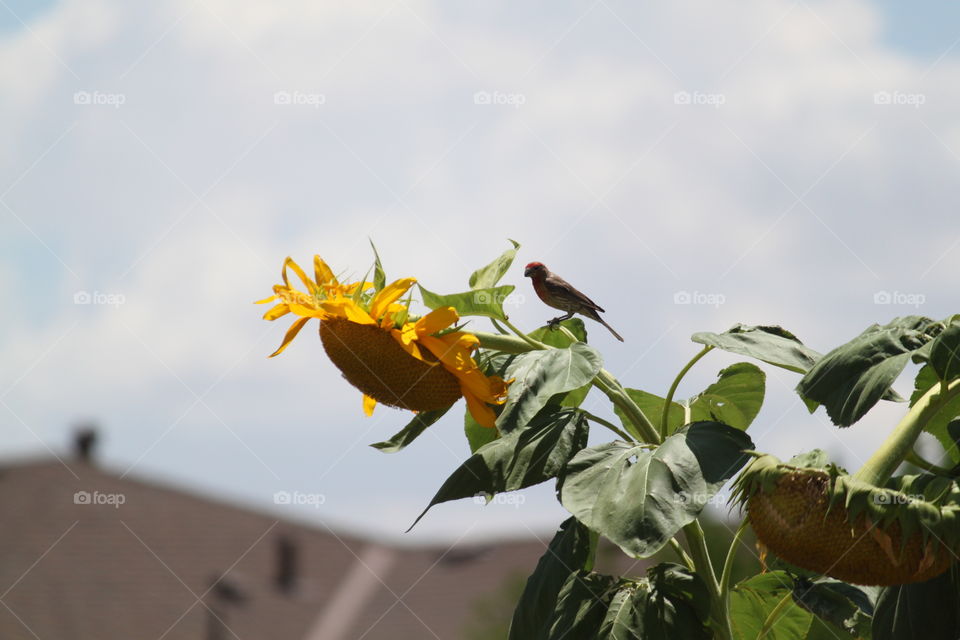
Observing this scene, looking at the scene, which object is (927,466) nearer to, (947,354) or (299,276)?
(947,354)

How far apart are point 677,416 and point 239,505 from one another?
16561 millimetres

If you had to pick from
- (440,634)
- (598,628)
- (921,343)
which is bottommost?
(440,634)

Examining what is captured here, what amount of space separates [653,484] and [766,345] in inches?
19.0

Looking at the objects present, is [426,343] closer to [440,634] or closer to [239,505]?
[440,634]

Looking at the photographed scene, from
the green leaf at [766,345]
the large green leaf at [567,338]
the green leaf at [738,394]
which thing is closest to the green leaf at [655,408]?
the green leaf at [738,394]

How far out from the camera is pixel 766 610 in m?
2.23

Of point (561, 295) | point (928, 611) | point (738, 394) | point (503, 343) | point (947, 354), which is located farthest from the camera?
point (561, 295)

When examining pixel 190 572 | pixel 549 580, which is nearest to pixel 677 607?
pixel 549 580

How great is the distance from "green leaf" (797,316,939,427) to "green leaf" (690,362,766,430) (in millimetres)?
489

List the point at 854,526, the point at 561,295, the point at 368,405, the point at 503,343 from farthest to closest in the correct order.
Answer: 1. the point at 561,295
2. the point at 368,405
3. the point at 503,343
4. the point at 854,526

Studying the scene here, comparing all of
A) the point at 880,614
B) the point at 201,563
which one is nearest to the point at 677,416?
the point at 880,614

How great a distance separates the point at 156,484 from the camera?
17.9 meters

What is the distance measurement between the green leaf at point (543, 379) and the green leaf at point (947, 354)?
0.58 meters

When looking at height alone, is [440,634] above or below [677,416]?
below
